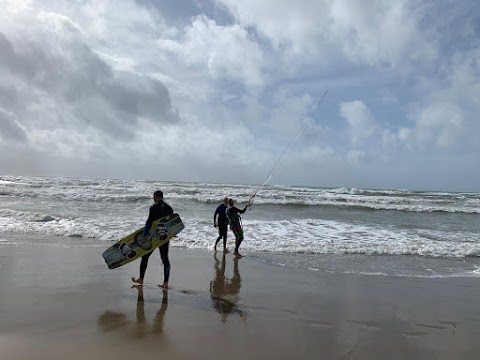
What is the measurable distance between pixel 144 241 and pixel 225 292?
1.74 m

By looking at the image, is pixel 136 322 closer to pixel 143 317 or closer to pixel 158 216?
pixel 143 317

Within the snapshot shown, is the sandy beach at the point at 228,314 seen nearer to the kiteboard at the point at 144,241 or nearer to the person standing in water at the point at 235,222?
the kiteboard at the point at 144,241

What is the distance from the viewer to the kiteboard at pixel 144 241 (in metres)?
6.63

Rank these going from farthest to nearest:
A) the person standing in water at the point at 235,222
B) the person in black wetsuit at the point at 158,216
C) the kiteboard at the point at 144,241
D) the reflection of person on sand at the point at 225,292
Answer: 1. the person standing in water at the point at 235,222
2. the kiteboard at the point at 144,241
3. the person in black wetsuit at the point at 158,216
4. the reflection of person on sand at the point at 225,292

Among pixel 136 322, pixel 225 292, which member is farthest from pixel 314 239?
pixel 136 322

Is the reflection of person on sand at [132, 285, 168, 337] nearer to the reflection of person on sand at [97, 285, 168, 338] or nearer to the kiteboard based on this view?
the reflection of person on sand at [97, 285, 168, 338]

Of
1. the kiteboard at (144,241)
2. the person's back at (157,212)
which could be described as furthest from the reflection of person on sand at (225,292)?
the person's back at (157,212)

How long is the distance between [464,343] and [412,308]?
1.35 metres

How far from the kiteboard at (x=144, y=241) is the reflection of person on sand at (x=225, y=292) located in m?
1.31

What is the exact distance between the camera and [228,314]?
5281 mm

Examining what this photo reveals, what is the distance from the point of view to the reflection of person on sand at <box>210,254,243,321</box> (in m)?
5.50

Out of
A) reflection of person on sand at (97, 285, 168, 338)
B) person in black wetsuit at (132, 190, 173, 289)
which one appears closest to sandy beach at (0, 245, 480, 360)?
reflection of person on sand at (97, 285, 168, 338)

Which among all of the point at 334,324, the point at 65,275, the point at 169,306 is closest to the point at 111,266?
the point at 65,275

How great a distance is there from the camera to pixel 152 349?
3.98 metres
